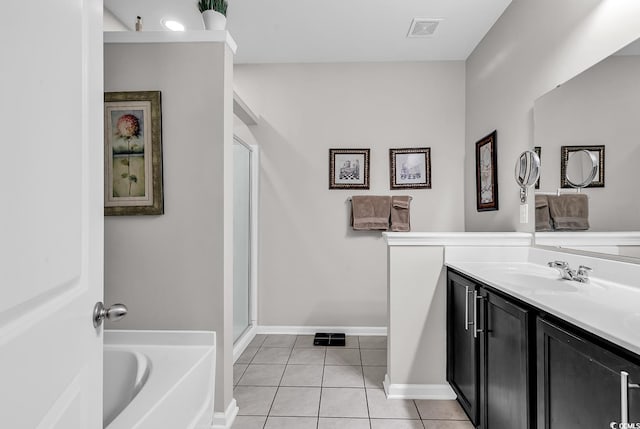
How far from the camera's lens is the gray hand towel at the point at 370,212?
10.8 feet

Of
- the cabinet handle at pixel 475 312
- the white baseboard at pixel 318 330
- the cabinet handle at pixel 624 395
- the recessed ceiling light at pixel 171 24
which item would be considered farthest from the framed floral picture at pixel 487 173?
the recessed ceiling light at pixel 171 24

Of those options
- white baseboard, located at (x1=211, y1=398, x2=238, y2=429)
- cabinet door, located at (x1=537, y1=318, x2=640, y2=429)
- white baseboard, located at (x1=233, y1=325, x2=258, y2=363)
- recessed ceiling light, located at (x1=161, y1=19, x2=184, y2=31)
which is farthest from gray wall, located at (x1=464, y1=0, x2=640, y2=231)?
recessed ceiling light, located at (x1=161, y1=19, x2=184, y2=31)

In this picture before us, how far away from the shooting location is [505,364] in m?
1.46

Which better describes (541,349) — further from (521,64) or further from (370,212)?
(370,212)

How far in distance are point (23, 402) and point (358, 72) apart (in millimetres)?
3454

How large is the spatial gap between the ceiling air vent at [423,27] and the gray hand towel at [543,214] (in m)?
1.61

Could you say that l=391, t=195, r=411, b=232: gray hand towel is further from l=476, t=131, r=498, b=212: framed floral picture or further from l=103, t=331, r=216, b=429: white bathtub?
l=103, t=331, r=216, b=429: white bathtub

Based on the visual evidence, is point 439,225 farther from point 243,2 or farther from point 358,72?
point 243,2

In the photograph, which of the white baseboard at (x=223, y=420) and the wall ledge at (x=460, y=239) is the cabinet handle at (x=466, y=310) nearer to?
the wall ledge at (x=460, y=239)

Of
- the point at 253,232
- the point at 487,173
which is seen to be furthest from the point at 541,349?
the point at 253,232

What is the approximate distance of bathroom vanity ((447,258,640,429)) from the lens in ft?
2.99

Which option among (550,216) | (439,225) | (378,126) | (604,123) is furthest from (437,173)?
(604,123)

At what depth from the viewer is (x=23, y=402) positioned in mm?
524

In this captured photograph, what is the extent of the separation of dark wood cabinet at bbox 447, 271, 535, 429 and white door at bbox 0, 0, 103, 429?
1374mm
